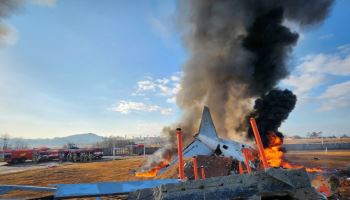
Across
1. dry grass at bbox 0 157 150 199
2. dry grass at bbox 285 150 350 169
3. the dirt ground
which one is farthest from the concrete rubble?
dry grass at bbox 285 150 350 169

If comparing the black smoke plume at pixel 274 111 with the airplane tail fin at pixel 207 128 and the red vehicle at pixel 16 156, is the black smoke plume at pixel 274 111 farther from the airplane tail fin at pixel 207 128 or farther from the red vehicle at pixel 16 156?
the red vehicle at pixel 16 156

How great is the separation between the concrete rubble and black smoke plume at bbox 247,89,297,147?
26316 millimetres

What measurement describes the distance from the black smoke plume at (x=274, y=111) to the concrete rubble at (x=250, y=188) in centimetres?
2632

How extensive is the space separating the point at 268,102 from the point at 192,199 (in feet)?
91.8

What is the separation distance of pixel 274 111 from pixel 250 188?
2693 centimetres

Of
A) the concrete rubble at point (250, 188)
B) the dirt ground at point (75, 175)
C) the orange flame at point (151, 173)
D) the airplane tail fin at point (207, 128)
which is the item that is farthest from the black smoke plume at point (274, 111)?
the concrete rubble at point (250, 188)

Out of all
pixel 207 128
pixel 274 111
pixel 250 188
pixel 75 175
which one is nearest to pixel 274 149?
pixel 274 111

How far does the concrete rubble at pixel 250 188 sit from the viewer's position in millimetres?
4203

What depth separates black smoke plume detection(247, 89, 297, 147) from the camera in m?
29.0

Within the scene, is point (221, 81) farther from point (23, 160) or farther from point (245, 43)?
point (23, 160)

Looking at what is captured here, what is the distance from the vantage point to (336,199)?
10.1m

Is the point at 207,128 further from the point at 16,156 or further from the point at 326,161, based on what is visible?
the point at 16,156

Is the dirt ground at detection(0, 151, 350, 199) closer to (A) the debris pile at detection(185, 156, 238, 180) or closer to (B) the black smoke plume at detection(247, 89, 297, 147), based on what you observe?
(A) the debris pile at detection(185, 156, 238, 180)

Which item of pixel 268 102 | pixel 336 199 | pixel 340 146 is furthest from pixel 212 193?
pixel 340 146
